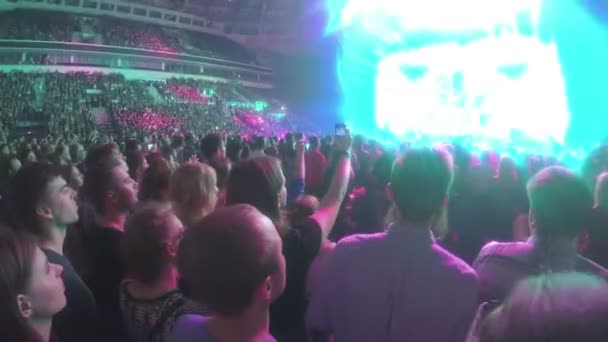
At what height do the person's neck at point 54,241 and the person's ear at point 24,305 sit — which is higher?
the person's ear at point 24,305

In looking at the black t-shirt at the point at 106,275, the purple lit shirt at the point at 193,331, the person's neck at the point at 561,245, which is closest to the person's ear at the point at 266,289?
the purple lit shirt at the point at 193,331

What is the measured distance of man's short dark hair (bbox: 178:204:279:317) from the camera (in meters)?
1.77

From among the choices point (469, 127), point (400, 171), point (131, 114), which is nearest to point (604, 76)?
point (469, 127)

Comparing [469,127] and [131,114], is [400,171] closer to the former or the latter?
[469,127]

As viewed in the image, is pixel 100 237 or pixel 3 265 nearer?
pixel 3 265

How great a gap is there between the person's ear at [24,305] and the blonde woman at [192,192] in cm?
163

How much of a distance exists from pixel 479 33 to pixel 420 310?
20636 millimetres

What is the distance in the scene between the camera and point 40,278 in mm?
2189

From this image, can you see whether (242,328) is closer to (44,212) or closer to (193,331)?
(193,331)

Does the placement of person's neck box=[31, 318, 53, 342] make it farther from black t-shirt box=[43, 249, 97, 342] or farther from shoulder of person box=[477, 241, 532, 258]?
shoulder of person box=[477, 241, 532, 258]

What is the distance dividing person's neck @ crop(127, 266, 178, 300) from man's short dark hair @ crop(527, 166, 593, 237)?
180 centimetres

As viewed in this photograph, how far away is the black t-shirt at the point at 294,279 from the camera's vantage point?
9.76 feet

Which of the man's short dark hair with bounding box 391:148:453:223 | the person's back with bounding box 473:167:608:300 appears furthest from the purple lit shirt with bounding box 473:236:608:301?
the man's short dark hair with bounding box 391:148:453:223

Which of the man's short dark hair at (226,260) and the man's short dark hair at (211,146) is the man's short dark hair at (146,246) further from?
the man's short dark hair at (211,146)
